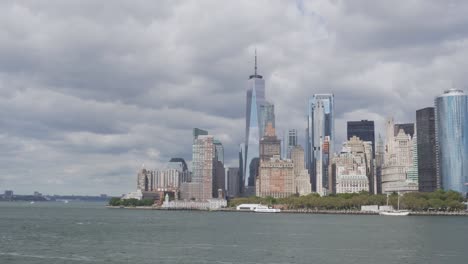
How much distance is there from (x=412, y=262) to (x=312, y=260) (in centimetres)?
1278

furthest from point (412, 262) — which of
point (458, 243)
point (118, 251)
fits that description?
point (118, 251)

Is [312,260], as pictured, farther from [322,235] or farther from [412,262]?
[322,235]

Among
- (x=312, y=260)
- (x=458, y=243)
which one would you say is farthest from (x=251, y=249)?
(x=458, y=243)

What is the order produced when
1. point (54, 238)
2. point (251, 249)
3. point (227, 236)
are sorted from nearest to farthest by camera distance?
point (251, 249) < point (54, 238) < point (227, 236)

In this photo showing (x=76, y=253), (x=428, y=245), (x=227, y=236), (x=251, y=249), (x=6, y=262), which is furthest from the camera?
(x=227, y=236)

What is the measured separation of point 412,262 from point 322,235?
44181mm

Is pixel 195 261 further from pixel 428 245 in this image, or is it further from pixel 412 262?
pixel 428 245

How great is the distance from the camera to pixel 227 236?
405 ft

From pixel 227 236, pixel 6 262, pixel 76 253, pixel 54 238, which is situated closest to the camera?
pixel 6 262

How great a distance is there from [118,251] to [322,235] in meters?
47.5

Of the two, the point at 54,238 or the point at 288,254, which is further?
the point at 54,238

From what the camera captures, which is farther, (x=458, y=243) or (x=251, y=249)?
(x=458, y=243)

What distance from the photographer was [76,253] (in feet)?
292

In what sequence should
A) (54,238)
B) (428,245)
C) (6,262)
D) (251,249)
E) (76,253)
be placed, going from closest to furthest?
(6,262) → (76,253) → (251,249) → (428,245) → (54,238)
